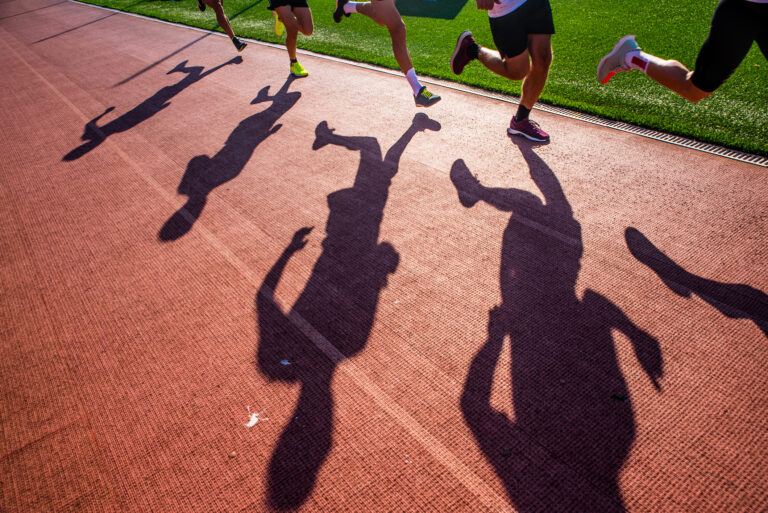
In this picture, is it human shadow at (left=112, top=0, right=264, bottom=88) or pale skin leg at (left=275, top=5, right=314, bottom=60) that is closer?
pale skin leg at (left=275, top=5, right=314, bottom=60)

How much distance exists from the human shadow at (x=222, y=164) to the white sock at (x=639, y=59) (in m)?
4.16

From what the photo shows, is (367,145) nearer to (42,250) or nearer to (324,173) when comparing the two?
(324,173)

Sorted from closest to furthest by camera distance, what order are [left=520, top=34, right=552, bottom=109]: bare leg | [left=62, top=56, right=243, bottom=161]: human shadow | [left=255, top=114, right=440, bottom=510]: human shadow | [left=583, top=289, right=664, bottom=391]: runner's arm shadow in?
[left=255, top=114, right=440, bottom=510]: human shadow → [left=583, top=289, right=664, bottom=391]: runner's arm shadow → [left=520, top=34, right=552, bottom=109]: bare leg → [left=62, top=56, right=243, bottom=161]: human shadow

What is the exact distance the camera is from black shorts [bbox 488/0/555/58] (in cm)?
412

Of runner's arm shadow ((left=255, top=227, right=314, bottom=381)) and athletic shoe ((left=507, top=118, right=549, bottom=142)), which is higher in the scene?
athletic shoe ((left=507, top=118, right=549, bottom=142))

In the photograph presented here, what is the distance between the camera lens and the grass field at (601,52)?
4.90 m

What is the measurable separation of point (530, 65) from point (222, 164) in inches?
143

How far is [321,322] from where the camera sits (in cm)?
300

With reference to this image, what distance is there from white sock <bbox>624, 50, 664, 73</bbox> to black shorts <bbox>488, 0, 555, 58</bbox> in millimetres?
757

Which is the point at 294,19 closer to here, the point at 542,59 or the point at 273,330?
the point at 542,59

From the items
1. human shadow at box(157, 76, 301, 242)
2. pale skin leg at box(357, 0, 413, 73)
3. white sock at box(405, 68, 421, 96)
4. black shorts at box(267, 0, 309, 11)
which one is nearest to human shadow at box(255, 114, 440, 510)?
human shadow at box(157, 76, 301, 242)

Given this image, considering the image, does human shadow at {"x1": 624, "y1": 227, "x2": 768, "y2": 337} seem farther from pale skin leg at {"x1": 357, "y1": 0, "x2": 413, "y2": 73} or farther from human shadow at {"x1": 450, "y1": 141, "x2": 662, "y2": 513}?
pale skin leg at {"x1": 357, "y1": 0, "x2": 413, "y2": 73}

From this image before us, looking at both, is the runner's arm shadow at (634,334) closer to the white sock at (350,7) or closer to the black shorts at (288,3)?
the white sock at (350,7)

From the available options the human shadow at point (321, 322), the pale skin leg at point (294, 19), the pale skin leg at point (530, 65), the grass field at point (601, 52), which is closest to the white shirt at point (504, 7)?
the pale skin leg at point (530, 65)
